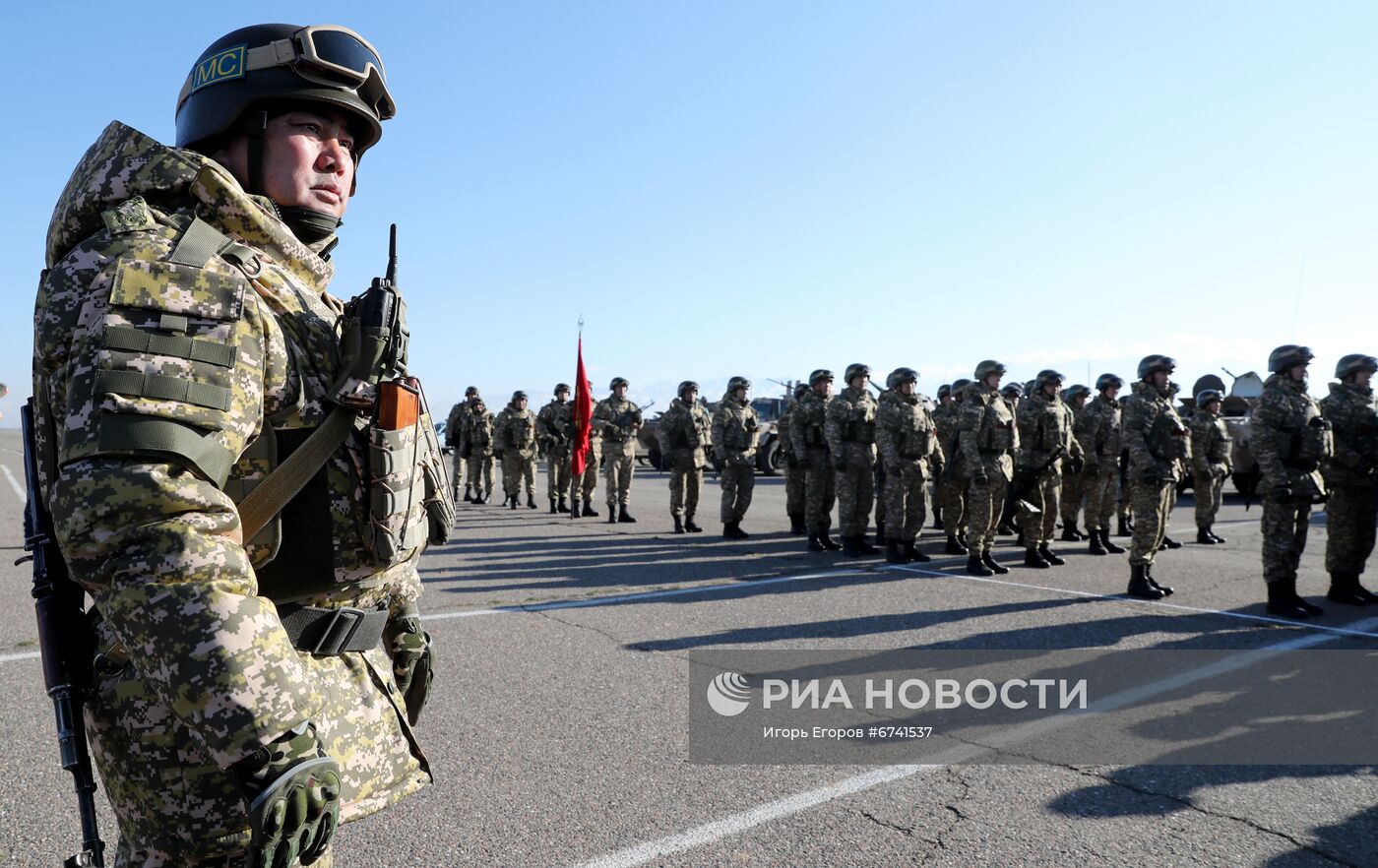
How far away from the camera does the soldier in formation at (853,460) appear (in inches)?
408

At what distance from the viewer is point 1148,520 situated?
758 cm

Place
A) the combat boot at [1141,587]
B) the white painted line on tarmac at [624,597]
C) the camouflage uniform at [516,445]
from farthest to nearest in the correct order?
the camouflage uniform at [516,445]
the combat boot at [1141,587]
the white painted line on tarmac at [624,597]

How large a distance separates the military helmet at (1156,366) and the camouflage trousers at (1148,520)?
1.41 meters

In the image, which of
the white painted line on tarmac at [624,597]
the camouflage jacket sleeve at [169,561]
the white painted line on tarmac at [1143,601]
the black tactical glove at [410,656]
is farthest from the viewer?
the white painted line on tarmac at [624,597]

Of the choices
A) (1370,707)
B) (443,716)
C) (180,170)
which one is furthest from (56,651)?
(1370,707)

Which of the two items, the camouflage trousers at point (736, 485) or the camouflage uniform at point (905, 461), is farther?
the camouflage trousers at point (736, 485)

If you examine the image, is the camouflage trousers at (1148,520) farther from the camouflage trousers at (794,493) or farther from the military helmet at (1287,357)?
the camouflage trousers at (794,493)

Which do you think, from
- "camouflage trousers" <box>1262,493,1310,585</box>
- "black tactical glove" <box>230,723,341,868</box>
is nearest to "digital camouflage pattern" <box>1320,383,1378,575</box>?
"camouflage trousers" <box>1262,493,1310,585</box>

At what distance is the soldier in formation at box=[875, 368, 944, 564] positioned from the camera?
9.69 metres

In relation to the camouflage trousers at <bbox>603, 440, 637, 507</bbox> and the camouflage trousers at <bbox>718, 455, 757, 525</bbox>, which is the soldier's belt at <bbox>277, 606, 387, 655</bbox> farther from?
the camouflage trousers at <bbox>603, 440, 637, 507</bbox>

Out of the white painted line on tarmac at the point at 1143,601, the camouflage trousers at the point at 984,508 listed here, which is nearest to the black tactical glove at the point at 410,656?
the white painted line on tarmac at the point at 1143,601

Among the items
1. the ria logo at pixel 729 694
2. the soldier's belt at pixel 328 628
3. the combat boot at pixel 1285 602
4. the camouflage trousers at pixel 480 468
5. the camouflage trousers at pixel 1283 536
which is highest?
the camouflage trousers at pixel 480 468

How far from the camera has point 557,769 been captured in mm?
3537

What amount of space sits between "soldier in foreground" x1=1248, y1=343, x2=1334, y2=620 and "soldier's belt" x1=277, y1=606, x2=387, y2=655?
7354 mm
